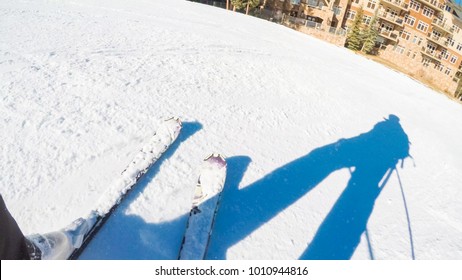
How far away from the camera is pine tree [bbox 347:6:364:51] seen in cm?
3372

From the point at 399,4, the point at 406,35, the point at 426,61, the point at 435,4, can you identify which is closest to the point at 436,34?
the point at 426,61

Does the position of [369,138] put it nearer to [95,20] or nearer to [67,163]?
[67,163]

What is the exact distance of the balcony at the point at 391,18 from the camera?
37594 mm

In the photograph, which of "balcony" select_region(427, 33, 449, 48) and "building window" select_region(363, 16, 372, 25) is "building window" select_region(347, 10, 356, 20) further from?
"balcony" select_region(427, 33, 449, 48)

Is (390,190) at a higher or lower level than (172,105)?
lower

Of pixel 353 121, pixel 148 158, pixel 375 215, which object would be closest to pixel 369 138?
pixel 353 121

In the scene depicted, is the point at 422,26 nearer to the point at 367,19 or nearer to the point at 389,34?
the point at 389,34

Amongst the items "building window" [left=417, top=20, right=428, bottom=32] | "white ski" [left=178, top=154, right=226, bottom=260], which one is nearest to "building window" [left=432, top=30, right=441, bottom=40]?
"building window" [left=417, top=20, right=428, bottom=32]

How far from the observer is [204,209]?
4.18 m

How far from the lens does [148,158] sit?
478 centimetres

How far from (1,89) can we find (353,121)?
29.7 ft

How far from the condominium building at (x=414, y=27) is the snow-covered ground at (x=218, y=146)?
28.2 meters

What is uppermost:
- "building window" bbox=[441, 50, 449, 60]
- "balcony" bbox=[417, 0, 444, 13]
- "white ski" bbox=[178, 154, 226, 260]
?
"balcony" bbox=[417, 0, 444, 13]

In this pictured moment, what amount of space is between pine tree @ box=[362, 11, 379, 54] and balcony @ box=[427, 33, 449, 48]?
31.3 feet
